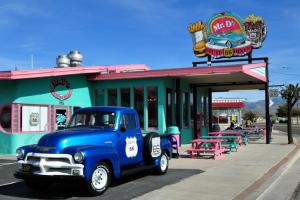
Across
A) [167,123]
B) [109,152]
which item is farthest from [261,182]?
[167,123]

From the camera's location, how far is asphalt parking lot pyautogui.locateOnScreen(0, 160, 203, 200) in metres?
9.82

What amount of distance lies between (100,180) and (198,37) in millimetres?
21070

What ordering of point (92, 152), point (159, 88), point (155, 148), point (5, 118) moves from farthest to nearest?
point (159, 88) < point (5, 118) < point (155, 148) < point (92, 152)

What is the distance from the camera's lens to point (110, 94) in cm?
2589

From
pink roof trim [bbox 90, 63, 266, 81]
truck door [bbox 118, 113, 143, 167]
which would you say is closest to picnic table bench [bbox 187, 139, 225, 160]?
pink roof trim [bbox 90, 63, 266, 81]

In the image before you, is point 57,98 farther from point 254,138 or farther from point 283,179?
point 254,138

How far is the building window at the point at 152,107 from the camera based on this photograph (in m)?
24.7

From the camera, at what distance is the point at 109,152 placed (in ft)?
33.1

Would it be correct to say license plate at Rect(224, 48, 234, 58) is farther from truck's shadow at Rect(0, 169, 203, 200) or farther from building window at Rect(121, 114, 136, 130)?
building window at Rect(121, 114, 136, 130)

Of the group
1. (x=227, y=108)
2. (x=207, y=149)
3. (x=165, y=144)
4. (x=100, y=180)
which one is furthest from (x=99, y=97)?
(x=227, y=108)

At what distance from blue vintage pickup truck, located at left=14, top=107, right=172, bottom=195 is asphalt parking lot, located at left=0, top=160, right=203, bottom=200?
300mm

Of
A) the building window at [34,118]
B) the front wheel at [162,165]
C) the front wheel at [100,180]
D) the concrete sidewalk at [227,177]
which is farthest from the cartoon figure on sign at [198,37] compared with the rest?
the front wheel at [100,180]

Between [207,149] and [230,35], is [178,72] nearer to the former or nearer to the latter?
[207,149]

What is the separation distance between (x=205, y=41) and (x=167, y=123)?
7.19 meters
